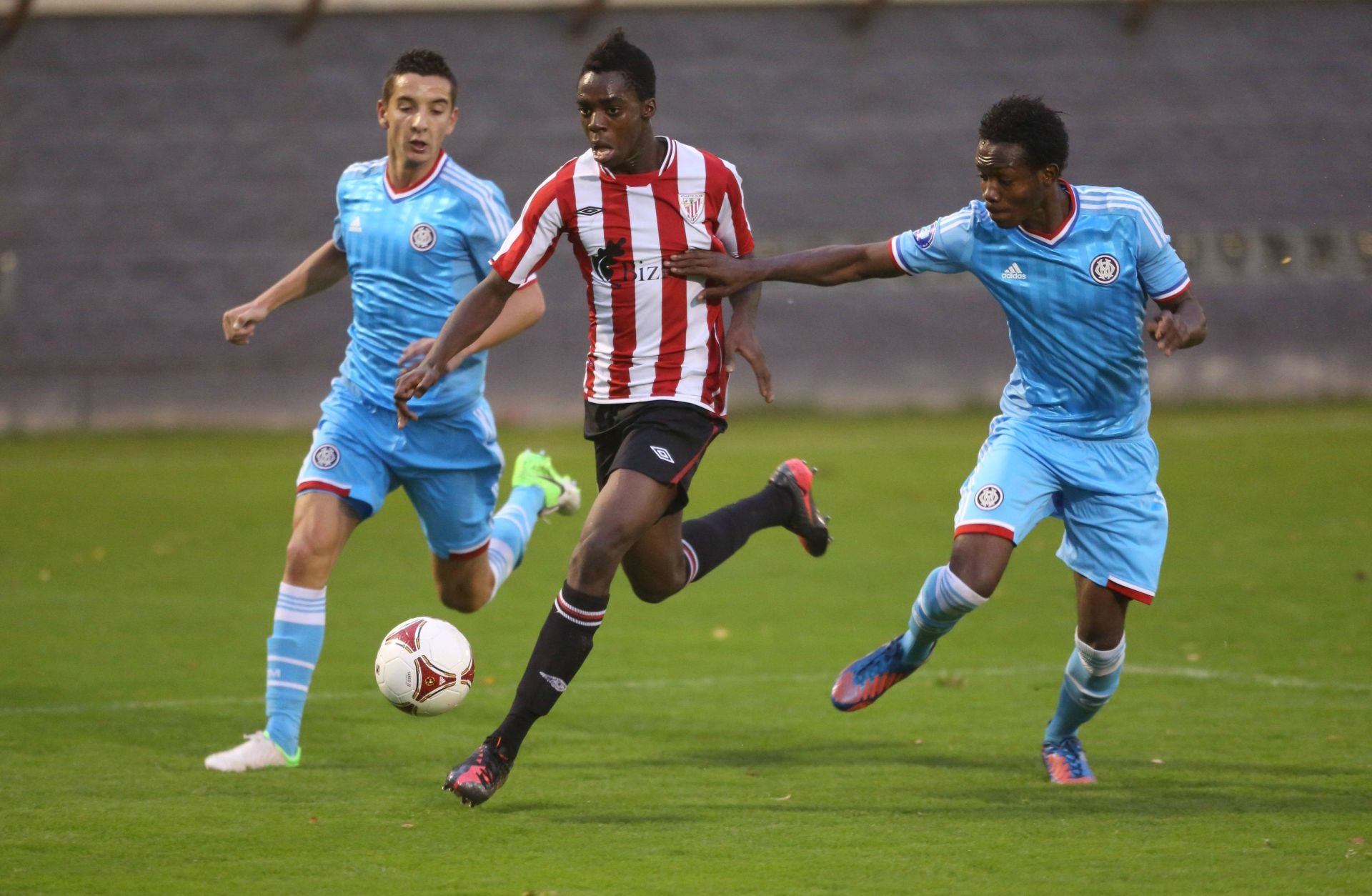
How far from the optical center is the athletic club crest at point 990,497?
568 cm

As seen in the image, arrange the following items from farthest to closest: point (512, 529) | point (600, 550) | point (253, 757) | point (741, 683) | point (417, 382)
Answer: point (741, 683) < point (512, 529) < point (253, 757) < point (417, 382) < point (600, 550)

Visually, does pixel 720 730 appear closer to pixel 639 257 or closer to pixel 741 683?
pixel 741 683

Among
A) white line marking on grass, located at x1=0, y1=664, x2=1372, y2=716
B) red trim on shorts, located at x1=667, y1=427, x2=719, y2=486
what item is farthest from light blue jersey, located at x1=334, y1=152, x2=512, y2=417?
white line marking on grass, located at x1=0, y1=664, x2=1372, y2=716

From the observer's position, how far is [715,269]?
Result: 5758mm

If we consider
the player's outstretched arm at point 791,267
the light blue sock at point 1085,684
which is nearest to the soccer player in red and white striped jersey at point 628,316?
the player's outstretched arm at point 791,267

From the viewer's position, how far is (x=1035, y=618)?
9.69 meters

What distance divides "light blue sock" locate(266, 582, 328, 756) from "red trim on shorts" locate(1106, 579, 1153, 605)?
9.41 ft

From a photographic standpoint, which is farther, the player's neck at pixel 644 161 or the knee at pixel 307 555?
the knee at pixel 307 555

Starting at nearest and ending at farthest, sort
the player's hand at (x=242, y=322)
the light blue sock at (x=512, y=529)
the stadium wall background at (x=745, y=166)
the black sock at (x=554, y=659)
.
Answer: the black sock at (x=554, y=659) → the player's hand at (x=242, y=322) → the light blue sock at (x=512, y=529) → the stadium wall background at (x=745, y=166)

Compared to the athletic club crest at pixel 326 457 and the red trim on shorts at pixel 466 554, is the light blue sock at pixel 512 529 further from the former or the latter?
the athletic club crest at pixel 326 457

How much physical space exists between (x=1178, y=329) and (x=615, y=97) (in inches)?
78.6

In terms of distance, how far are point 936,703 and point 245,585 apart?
553 centimetres

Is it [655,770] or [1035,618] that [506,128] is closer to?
[1035,618]

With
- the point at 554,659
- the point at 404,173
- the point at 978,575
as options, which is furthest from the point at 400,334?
the point at 978,575
